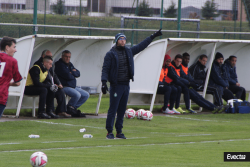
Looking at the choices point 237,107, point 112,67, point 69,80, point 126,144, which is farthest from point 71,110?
point 237,107

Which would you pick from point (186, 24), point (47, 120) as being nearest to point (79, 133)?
point (47, 120)

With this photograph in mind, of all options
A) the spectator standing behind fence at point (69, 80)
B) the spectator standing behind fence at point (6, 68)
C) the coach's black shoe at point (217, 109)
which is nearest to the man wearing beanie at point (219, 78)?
the coach's black shoe at point (217, 109)

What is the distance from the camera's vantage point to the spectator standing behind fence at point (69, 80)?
483 inches

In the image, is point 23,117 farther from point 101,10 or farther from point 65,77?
point 101,10

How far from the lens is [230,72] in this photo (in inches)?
617

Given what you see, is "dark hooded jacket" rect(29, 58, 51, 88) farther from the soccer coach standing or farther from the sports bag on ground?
the sports bag on ground

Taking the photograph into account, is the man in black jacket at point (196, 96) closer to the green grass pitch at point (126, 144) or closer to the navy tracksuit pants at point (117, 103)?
the green grass pitch at point (126, 144)

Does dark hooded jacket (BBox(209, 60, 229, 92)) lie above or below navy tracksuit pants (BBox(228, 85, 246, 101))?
above

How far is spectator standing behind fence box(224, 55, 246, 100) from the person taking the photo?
50.9ft

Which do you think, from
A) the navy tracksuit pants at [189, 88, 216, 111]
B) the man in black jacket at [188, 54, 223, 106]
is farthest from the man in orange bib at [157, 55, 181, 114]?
the man in black jacket at [188, 54, 223, 106]

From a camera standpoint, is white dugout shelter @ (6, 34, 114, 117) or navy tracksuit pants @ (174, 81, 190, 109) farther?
navy tracksuit pants @ (174, 81, 190, 109)

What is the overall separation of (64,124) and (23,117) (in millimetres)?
1636

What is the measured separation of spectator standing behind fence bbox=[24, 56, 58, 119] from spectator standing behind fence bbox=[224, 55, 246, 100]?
6.42 m

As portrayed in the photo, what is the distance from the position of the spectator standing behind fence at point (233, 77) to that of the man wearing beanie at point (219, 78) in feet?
1.28
